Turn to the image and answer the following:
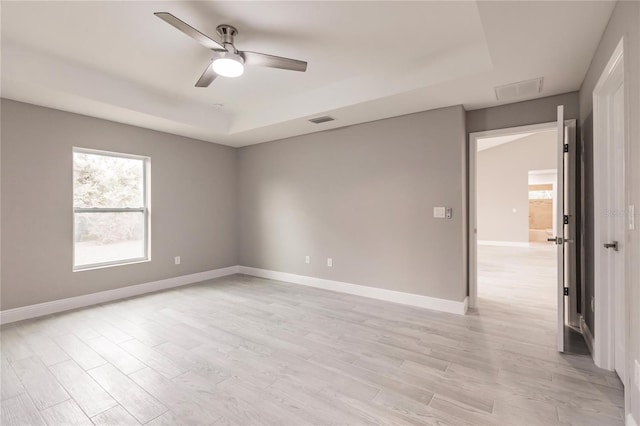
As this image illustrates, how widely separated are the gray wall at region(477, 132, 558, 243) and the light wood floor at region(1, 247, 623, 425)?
6.84 metres

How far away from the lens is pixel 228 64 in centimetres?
251

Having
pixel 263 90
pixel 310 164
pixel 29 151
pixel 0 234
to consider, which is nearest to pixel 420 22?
pixel 263 90

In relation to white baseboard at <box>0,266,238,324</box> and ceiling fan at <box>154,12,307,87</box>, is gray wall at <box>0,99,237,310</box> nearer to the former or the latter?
white baseboard at <box>0,266,238,324</box>

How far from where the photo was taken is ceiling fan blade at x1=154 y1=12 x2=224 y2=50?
6.30ft

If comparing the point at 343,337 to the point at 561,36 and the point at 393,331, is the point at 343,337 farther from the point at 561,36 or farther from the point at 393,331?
the point at 561,36

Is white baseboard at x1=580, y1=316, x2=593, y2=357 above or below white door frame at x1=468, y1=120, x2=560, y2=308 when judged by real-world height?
below

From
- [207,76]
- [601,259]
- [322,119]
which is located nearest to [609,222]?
[601,259]

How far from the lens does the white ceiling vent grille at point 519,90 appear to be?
299 centimetres

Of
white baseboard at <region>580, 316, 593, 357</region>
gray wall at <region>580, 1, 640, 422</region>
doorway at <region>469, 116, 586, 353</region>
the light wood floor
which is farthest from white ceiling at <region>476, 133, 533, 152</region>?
gray wall at <region>580, 1, 640, 422</region>

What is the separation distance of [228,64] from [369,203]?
2569 millimetres

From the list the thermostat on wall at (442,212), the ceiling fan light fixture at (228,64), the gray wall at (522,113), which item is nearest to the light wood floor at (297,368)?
the thermostat on wall at (442,212)

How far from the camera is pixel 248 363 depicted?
2.41 m

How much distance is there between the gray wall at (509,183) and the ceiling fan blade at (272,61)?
31.3ft

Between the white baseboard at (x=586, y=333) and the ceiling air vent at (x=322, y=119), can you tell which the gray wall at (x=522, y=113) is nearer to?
the ceiling air vent at (x=322, y=119)
